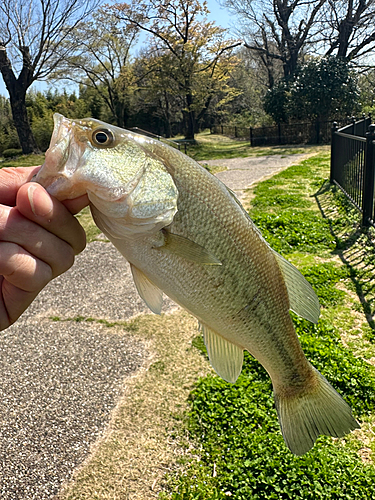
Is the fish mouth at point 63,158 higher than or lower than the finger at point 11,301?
higher

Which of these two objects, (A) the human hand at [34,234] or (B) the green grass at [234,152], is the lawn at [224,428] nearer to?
(A) the human hand at [34,234]

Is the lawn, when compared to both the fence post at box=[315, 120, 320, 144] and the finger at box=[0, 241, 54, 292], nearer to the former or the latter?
the finger at box=[0, 241, 54, 292]

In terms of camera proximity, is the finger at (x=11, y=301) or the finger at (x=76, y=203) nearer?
the finger at (x=76, y=203)

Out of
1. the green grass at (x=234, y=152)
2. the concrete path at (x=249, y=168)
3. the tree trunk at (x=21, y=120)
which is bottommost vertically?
the concrete path at (x=249, y=168)

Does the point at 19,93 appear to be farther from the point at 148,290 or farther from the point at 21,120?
the point at 148,290

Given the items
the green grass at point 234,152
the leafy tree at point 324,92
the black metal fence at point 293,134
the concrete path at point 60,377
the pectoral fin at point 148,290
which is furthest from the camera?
the black metal fence at point 293,134

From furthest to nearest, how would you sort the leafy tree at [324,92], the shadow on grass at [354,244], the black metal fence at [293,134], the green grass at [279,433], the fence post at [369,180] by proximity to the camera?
the black metal fence at [293,134] < the leafy tree at [324,92] < the fence post at [369,180] < the shadow on grass at [354,244] < the green grass at [279,433]

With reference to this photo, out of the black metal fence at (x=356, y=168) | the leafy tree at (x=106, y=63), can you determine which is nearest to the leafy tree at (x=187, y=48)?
the leafy tree at (x=106, y=63)

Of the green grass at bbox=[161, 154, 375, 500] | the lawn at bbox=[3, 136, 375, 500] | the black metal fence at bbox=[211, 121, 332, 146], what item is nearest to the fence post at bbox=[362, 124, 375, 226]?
Answer: the green grass at bbox=[161, 154, 375, 500]

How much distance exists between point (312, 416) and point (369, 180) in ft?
21.7

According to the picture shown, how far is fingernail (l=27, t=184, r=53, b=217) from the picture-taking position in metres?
1.28

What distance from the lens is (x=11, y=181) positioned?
1.53 metres

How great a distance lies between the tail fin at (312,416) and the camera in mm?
1486

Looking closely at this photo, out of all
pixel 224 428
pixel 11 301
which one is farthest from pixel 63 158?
pixel 224 428
